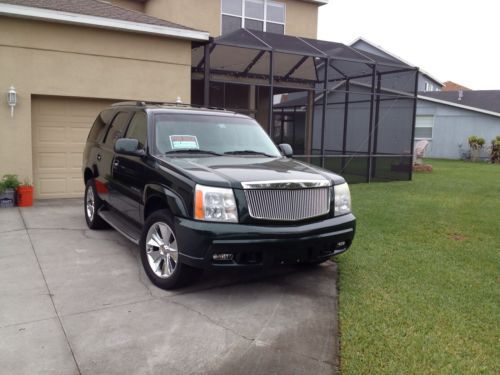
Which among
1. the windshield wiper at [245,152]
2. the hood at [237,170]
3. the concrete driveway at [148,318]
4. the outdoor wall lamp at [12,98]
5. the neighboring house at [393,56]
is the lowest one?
the concrete driveway at [148,318]

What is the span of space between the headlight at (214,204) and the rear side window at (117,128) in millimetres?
2432

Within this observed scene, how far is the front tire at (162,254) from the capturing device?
14.5 ft

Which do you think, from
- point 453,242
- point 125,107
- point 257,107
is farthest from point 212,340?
point 257,107

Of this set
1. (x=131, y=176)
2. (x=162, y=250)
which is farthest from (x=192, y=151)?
(x=162, y=250)

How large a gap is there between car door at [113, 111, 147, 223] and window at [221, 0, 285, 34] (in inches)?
411

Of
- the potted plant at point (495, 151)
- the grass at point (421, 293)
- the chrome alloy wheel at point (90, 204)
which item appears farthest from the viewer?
the potted plant at point (495, 151)

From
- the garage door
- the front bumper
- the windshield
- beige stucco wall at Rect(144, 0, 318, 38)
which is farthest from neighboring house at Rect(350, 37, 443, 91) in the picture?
the front bumper

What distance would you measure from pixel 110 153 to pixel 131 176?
1.05 meters

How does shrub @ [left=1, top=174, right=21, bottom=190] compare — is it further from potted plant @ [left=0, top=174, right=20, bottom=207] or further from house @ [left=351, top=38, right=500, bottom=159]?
house @ [left=351, top=38, right=500, bottom=159]

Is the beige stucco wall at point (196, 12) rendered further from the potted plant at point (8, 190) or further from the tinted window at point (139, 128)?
the tinted window at point (139, 128)

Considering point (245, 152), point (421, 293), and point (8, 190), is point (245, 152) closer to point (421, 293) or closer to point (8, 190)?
point (421, 293)

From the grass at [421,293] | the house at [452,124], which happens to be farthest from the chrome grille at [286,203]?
the house at [452,124]

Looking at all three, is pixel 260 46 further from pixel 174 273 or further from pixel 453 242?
pixel 174 273

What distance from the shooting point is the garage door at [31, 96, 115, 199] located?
9422mm
